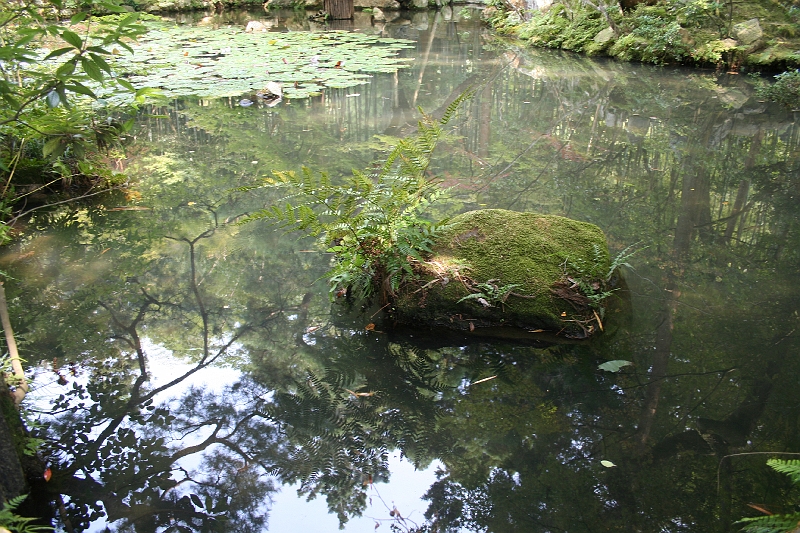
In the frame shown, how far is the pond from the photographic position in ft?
8.02

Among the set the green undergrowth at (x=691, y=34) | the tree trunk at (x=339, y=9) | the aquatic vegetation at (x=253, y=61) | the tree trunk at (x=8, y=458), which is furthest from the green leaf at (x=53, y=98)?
the tree trunk at (x=339, y=9)

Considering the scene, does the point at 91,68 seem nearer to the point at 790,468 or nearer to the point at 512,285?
the point at 512,285

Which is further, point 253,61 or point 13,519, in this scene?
point 253,61

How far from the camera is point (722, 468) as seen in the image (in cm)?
255

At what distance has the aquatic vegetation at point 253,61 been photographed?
899cm

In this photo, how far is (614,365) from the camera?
3.20 m

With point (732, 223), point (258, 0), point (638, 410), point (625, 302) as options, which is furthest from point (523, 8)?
point (638, 410)

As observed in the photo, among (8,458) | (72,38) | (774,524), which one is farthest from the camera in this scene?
(8,458)

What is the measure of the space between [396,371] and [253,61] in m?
9.08

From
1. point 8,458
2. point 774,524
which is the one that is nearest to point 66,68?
point 8,458

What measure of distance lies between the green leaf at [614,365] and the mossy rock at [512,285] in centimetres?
27

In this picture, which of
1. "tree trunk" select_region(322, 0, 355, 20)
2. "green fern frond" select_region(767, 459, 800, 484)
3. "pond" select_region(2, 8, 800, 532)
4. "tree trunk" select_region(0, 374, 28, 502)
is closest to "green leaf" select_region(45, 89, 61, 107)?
"tree trunk" select_region(0, 374, 28, 502)

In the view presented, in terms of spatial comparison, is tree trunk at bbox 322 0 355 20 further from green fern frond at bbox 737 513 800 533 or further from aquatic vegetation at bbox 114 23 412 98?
green fern frond at bbox 737 513 800 533

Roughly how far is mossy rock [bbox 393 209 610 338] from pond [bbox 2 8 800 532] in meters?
0.15
